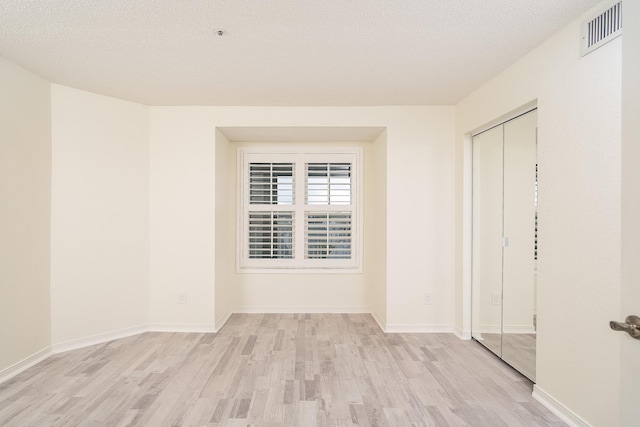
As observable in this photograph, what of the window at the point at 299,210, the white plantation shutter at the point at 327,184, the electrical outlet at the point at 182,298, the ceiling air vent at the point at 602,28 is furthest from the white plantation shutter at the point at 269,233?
the ceiling air vent at the point at 602,28

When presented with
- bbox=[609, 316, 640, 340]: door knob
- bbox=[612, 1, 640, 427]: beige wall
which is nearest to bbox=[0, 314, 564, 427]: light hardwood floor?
bbox=[612, 1, 640, 427]: beige wall

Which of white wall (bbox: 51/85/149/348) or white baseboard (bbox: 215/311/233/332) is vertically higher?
white wall (bbox: 51/85/149/348)

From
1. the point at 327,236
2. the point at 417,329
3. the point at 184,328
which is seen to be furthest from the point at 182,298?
the point at 417,329

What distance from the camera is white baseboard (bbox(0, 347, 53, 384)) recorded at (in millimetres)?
2576

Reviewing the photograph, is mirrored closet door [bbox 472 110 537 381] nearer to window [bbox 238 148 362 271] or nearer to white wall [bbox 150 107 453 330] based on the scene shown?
white wall [bbox 150 107 453 330]

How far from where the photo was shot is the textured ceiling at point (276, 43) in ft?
6.40

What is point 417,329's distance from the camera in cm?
369

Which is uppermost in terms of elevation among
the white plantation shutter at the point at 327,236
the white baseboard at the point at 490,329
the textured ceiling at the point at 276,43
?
the textured ceiling at the point at 276,43

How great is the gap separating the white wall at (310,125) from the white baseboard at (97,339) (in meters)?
0.22

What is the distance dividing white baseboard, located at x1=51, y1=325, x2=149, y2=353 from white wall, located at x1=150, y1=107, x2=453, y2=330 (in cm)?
22

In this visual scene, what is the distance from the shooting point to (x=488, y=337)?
3201 mm

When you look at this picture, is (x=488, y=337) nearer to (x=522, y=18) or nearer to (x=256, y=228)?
(x=522, y=18)

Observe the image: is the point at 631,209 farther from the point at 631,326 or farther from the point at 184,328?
the point at 184,328

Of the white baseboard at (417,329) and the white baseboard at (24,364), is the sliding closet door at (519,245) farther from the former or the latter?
the white baseboard at (24,364)
